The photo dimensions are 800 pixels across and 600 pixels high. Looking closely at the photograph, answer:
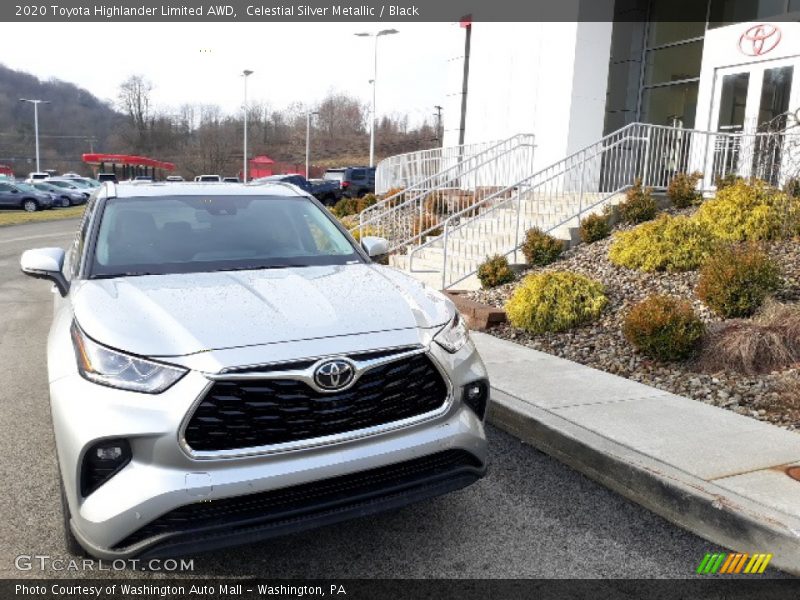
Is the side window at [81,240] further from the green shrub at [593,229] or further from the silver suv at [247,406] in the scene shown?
the green shrub at [593,229]

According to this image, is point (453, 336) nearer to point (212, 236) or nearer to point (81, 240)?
point (212, 236)

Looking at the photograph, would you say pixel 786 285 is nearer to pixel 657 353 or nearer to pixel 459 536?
pixel 657 353

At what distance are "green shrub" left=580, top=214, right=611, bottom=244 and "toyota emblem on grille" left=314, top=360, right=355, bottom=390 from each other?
772 cm

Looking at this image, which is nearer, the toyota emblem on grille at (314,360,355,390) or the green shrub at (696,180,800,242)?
the toyota emblem on grille at (314,360,355,390)

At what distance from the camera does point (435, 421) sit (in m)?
2.95

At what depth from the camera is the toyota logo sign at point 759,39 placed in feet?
41.6

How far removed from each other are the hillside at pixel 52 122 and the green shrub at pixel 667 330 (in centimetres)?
12202

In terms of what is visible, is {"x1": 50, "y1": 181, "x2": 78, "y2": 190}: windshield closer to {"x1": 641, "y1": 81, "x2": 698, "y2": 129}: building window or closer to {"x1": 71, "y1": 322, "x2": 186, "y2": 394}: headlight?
{"x1": 641, "y1": 81, "x2": 698, "y2": 129}: building window

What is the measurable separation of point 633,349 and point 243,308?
452cm

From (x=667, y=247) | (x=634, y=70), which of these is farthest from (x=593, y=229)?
(x=634, y=70)

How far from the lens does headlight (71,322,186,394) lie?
101 inches

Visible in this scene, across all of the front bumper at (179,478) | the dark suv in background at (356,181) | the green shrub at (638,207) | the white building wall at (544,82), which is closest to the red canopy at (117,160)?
the dark suv in background at (356,181)

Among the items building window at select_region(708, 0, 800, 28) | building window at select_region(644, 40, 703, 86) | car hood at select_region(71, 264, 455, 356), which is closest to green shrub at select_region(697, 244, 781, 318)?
car hood at select_region(71, 264, 455, 356)

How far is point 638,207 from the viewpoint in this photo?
388 inches
